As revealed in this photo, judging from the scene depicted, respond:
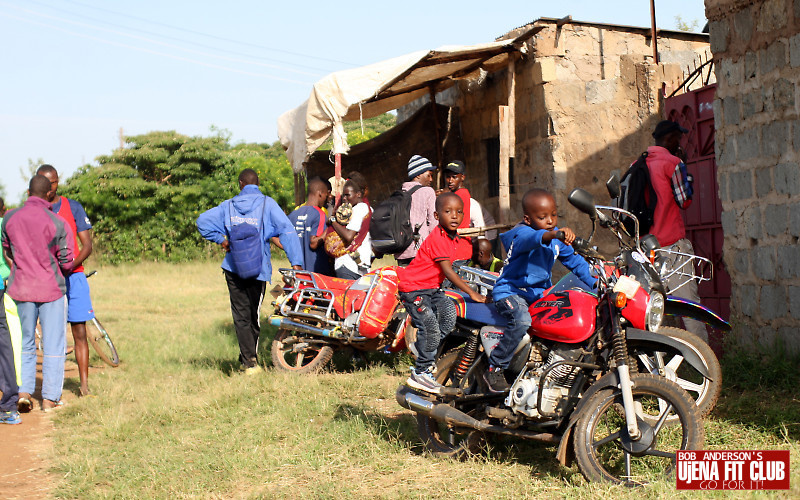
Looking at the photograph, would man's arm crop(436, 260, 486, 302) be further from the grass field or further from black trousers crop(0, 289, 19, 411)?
black trousers crop(0, 289, 19, 411)

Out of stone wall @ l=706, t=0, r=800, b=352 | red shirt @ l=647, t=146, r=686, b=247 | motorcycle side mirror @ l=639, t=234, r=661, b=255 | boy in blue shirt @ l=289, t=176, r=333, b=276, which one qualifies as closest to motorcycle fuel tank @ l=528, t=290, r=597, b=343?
motorcycle side mirror @ l=639, t=234, r=661, b=255

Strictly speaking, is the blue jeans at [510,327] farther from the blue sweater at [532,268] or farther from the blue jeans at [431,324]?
the blue jeans at [431,324]

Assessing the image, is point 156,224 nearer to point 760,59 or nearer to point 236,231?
point 236,231

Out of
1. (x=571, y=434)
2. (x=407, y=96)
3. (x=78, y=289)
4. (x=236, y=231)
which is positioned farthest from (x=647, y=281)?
(x=407, y=96)

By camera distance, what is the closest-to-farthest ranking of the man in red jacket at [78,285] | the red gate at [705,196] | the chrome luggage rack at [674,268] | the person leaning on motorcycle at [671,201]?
the chrome luggage rack at [674,268] → the person leaning on motorcycle at [671,201] → the red gate at [705,196] → the man in red jacket at [78,285]

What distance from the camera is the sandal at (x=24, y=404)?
22.7 feet

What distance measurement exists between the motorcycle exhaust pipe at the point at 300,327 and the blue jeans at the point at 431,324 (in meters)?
2.51

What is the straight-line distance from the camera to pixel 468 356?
477 cm

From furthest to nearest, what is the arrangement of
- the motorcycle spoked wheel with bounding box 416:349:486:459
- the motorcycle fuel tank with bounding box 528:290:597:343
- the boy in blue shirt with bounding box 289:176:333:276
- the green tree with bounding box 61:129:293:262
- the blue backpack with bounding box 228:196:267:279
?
the green tree with bounding box 61:129:293:262, the boy in blue shirt with bounding box 289:176:333:276, the blue backpack with bounding box 228:196:267:279, the motorcycle spoked wheel with bounding box 416:349:486:459, the motorcycle fuel tank with bounding box 528:290:597:343

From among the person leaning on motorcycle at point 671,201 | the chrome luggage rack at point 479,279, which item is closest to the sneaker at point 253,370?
the chrome luggage rack at point 479,279

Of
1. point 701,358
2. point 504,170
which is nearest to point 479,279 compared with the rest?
point 701,358

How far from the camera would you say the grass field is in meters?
4.44

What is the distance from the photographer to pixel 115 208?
77.6 feet

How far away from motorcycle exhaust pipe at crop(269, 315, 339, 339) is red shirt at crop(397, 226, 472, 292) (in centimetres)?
237
